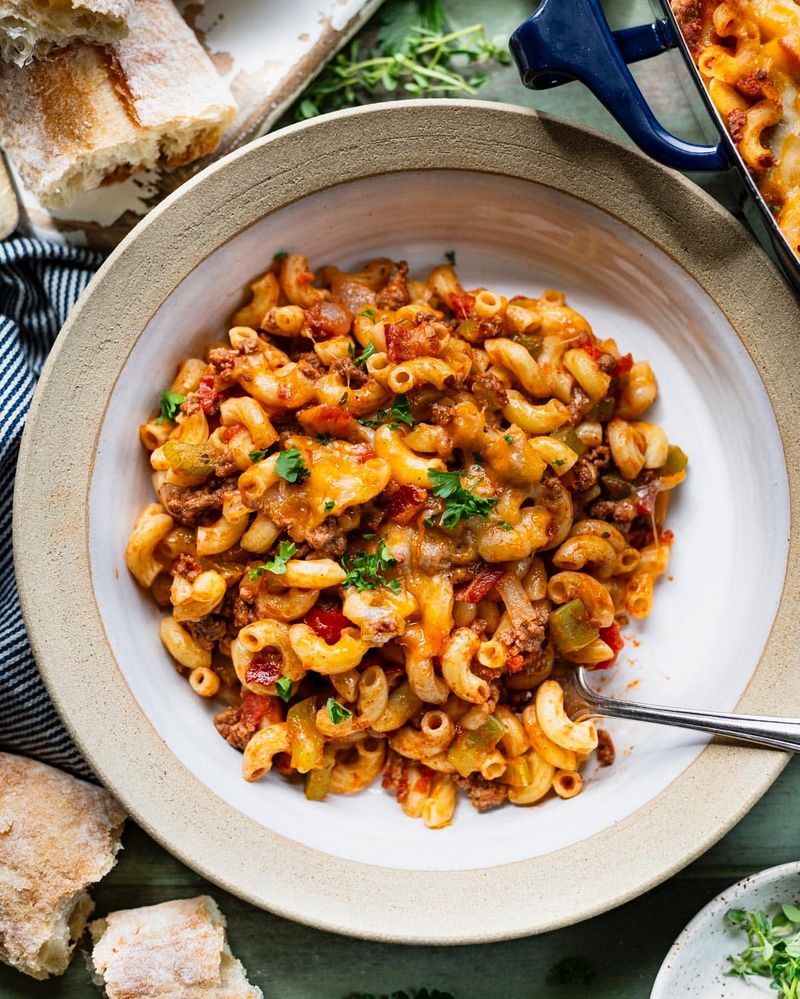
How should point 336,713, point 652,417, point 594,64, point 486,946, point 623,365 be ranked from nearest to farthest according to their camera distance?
point 594,64 < point 336,713 < point 623,365 < point 652,417 < point 486,946

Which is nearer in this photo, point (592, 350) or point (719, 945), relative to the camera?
point (592, 350)

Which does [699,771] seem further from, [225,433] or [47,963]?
[47,963]

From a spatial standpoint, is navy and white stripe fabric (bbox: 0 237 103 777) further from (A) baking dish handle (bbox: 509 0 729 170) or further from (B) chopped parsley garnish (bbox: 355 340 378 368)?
(A) baking dish handle (bbox: 509 0 729 170)

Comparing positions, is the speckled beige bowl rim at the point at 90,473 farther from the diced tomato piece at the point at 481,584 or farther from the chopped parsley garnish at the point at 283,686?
the diced tomato piece at the point at 481,584

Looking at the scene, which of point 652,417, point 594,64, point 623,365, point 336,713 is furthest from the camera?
point 652,417

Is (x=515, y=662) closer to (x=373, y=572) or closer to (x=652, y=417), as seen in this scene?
(x=373, y=572)

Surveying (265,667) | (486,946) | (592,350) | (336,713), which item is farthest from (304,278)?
(486,946)
